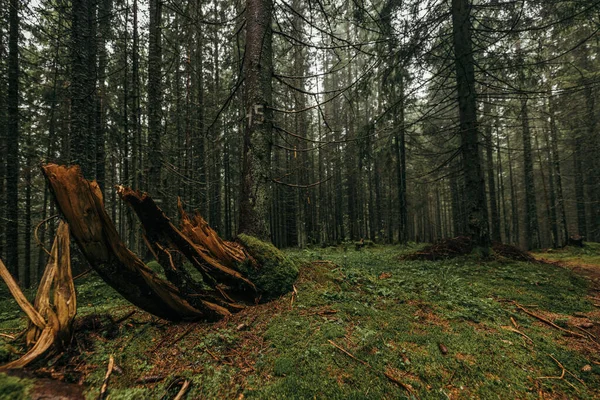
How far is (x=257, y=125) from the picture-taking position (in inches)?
155

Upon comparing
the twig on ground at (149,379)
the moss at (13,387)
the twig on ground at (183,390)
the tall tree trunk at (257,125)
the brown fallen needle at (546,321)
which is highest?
the tall tree trunk at (257,125)

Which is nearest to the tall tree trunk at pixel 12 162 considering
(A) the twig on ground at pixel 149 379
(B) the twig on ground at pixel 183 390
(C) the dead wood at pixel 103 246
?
(C) the dead wood at pixel 103 246

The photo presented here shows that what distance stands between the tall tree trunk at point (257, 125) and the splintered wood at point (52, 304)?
2031 millimetres

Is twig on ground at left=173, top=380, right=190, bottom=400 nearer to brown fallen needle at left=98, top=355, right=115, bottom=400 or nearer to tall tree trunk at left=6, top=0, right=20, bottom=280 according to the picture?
brown fallen needle at left=98, top=355, right=115, bottom=400

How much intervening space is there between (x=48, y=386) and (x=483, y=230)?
888 cm

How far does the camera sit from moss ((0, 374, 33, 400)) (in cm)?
136

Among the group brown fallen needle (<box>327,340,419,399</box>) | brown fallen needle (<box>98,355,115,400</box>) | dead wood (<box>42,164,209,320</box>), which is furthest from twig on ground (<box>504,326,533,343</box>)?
brown fallen needle (<box>98,355,115,400</box>)

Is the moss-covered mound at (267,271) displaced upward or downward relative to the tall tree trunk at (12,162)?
downward

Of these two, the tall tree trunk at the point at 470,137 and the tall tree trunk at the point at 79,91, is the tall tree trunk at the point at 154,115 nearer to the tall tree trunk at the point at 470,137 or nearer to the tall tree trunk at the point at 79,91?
the tall tree trunk at the point at 79,91

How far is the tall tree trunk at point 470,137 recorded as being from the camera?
7.00m

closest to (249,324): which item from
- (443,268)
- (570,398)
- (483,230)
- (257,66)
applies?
(570,398)

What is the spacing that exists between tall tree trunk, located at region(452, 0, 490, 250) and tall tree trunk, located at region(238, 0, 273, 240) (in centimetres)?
621

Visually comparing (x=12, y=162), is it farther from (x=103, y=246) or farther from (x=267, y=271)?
(x=267, y=271)

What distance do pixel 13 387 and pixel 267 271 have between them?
2.25m
